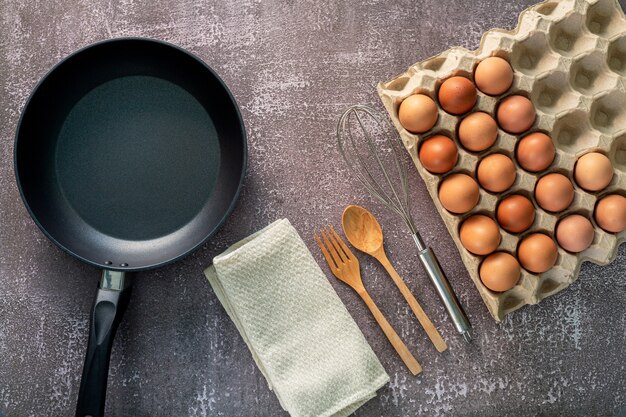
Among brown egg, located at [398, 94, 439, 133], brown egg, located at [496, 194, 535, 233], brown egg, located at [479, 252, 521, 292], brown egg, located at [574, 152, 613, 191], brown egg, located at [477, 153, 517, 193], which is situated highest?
brown egg, located at [398, 94, 439, 133]

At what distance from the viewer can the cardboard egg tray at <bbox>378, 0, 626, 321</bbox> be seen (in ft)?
2.37

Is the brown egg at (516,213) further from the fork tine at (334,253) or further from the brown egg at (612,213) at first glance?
the fork tine at (334,253)

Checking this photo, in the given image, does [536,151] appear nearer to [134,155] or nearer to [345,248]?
[345,248]

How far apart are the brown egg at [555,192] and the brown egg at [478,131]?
89 mm

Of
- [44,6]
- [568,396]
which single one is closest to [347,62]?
[44,6]

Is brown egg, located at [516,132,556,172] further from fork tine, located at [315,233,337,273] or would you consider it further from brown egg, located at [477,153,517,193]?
fork tine, located at [315,233,337,273]

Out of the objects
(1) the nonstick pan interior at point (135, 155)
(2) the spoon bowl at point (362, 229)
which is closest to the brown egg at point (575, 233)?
(2) the spoon bowl at point (362, 229)

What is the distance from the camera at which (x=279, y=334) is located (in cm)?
74

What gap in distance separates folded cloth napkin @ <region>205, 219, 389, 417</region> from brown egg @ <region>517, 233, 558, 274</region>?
246 millimetres

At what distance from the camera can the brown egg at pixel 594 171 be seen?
0.71 metres

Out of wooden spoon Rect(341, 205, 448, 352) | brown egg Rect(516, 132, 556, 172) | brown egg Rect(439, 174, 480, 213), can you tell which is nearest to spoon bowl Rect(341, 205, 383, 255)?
wooden spoon Rect(341, 205, 448, 352)

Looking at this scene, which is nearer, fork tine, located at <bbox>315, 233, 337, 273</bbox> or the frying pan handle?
the frying pan handle

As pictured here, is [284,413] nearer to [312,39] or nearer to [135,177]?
[135,177]

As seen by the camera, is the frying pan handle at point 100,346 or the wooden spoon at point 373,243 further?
the wooden spoon at point 373,243
